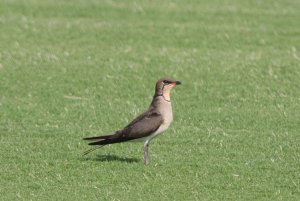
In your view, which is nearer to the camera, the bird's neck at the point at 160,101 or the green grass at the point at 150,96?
the green grass at the point at 150,96

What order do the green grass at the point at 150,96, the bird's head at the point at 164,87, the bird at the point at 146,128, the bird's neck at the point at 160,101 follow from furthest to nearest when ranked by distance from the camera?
the bird's head at the point at 164,87 < the bird's neck at the point at 160,101 < the bird at the point at 146,128 < the green grass at the point at 150,96

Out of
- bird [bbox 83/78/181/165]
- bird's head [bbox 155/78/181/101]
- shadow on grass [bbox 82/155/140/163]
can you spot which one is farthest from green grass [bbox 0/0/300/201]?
bird's head [bbox 155/78/181/101]

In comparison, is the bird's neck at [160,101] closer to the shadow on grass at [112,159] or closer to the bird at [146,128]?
the bird at [146,128]

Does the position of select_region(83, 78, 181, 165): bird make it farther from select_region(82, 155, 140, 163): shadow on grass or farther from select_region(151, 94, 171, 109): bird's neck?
select_region(82, 155, 140, 163): shadow on grass

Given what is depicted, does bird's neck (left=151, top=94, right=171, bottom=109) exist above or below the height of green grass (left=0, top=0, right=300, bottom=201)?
above

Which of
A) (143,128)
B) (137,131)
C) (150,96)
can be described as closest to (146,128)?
(143,128)

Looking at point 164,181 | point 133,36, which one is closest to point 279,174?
point 164,181

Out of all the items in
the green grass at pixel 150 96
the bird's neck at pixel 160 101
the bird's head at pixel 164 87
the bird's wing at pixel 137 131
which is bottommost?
the green grass at pixel 150 96

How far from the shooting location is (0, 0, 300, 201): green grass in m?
12.8

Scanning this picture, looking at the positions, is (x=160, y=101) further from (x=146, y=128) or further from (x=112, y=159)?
(x=112, y=159)

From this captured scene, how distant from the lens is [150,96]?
18.8 metres

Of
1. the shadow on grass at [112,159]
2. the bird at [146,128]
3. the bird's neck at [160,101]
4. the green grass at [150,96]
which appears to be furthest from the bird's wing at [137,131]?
the shadow on grass at [112,159]

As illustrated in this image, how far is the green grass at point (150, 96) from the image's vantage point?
1277 centimetres

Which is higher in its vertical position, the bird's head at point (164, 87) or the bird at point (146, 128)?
the bird's head at point (164, 87)
